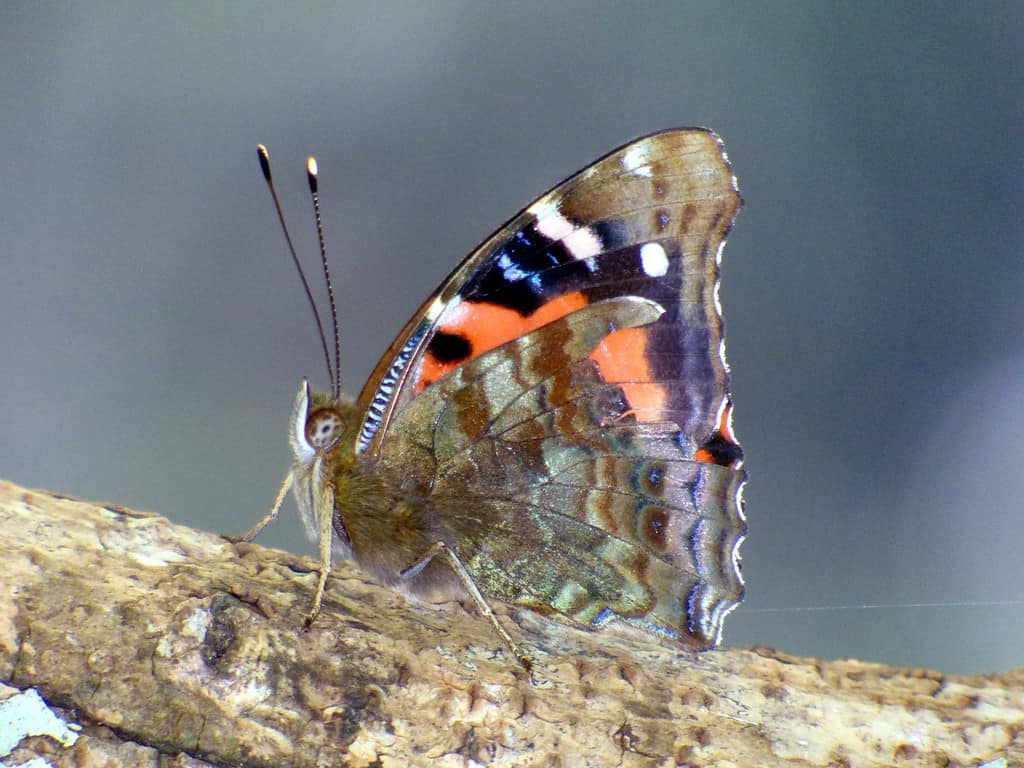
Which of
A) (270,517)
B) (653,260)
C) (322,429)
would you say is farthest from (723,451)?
(270,517)

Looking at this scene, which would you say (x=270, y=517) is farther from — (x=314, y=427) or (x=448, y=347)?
(x=448, y=347)

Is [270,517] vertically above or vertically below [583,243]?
below

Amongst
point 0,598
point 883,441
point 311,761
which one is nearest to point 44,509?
point 0,598

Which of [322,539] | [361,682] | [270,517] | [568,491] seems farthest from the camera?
[270,517]

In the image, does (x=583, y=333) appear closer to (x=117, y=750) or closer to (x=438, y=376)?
(x=438, y=376)

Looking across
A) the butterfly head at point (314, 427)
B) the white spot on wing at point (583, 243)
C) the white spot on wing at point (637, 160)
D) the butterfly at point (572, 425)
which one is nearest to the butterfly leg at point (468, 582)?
the butterfly at point (572, 425)

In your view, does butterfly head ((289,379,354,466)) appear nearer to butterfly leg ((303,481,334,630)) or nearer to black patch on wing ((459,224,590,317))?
butterfly leg ((303,481,334,630))

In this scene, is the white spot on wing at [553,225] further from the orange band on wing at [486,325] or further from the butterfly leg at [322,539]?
the butterfly leg at [322,539]

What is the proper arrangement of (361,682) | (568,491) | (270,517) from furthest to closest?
(270,517) → (568,491) → (361,682)
